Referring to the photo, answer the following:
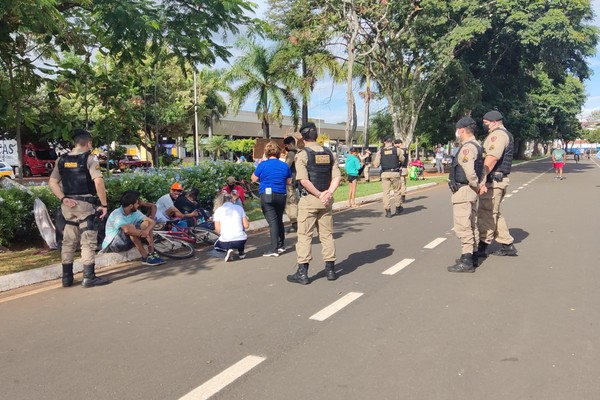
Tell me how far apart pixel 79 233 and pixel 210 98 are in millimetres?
38502

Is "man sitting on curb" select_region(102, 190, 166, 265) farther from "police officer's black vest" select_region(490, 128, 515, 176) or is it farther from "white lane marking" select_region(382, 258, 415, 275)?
"police officer's black vest" select_region(490, 128, 515, 176)

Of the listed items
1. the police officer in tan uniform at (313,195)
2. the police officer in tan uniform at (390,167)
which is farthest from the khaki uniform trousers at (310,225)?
the police officer in tan uniform at (390,167)

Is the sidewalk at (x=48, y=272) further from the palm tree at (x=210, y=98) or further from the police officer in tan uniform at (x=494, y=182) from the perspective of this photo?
the palm tree at (x=210, y=98)

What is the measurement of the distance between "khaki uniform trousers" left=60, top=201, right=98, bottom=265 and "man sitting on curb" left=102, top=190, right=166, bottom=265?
1060 mm

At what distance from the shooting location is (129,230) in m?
7.00

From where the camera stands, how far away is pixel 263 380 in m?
3.38

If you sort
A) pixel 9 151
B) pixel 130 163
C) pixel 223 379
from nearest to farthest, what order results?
1. pixel 223 379
2. pixel 9 151
3. pixel 130 163

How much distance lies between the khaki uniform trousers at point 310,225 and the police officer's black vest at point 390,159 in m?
6.06

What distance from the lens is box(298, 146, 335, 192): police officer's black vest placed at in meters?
5.71

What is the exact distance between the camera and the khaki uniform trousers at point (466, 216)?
6145mm

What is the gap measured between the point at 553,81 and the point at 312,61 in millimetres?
23061

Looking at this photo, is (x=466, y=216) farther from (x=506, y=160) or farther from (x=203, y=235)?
(x=203, y=235)

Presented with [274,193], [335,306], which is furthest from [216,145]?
[335,306]

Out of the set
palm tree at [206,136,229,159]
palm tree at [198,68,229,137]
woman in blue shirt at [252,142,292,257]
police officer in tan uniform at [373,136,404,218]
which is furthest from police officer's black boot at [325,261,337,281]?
palm tree at [206,136,229,159]
